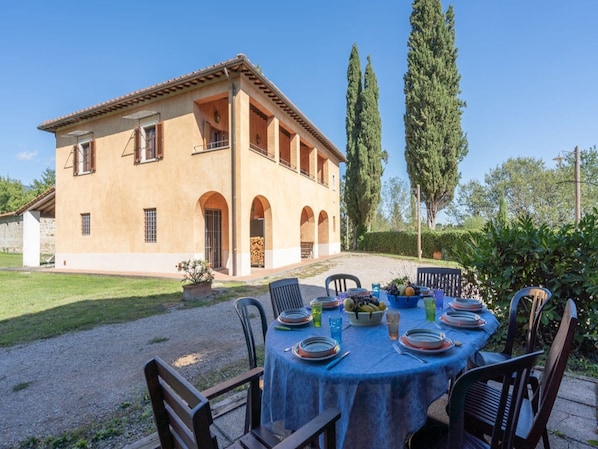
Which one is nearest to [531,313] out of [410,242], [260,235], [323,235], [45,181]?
[260,235]

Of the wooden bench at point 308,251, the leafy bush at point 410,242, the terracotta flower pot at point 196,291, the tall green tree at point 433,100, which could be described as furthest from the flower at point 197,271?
the tall green tree at point 433,100

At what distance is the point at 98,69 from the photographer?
40.2 feet

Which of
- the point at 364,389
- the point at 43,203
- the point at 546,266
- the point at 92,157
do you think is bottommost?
the point at 364,389

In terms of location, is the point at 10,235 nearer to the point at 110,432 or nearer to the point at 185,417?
the point at 110,432

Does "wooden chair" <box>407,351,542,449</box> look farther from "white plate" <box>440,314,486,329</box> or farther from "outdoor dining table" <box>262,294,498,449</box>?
"white plate" <box>440,314,486,329</box>

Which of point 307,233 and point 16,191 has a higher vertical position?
point 16,191

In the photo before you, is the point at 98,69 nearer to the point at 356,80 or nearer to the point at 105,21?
the point at 105,21

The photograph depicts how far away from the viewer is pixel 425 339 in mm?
1699

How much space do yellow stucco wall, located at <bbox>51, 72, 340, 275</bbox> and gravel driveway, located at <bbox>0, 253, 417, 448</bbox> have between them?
4.99m

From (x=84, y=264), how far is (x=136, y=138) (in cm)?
624

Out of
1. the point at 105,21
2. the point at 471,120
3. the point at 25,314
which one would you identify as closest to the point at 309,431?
the point at 25,314

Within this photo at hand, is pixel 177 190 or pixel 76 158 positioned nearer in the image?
pixel 177 190

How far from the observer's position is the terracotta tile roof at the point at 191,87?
31.1 ft

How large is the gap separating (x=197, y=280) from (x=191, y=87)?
730 cm
